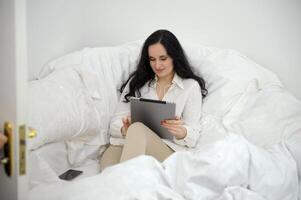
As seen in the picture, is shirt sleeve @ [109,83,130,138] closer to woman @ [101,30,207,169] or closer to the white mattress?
woman @ [101,30,207,169]

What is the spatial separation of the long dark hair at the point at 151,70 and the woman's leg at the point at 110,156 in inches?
9.3

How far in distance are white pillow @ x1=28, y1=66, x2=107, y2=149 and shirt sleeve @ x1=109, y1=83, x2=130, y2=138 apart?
0.05m

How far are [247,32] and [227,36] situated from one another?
0.10 m

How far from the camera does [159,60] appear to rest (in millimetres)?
1541

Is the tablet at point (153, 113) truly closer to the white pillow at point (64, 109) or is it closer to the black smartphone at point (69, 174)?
the white pillow at point (64, 109)

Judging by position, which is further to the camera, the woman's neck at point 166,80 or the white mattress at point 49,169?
the woman's neck at point 166,80

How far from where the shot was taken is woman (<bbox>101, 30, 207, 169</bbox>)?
1.37m

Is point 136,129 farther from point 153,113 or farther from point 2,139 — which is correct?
point 2,139

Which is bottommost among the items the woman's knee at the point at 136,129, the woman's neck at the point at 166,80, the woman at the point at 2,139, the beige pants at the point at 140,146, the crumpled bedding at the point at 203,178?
the beige pants at the point at 140,146

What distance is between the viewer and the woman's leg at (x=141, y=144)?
1265 millimetres

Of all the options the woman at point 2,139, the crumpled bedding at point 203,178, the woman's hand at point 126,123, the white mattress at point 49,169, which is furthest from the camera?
the woman's hand at point 126,123

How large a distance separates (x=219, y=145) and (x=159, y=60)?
0.66 metres

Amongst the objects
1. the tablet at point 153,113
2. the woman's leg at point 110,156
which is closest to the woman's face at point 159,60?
the tablet at point 153,113

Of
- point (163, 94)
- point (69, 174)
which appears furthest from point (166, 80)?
point (69, 174)
